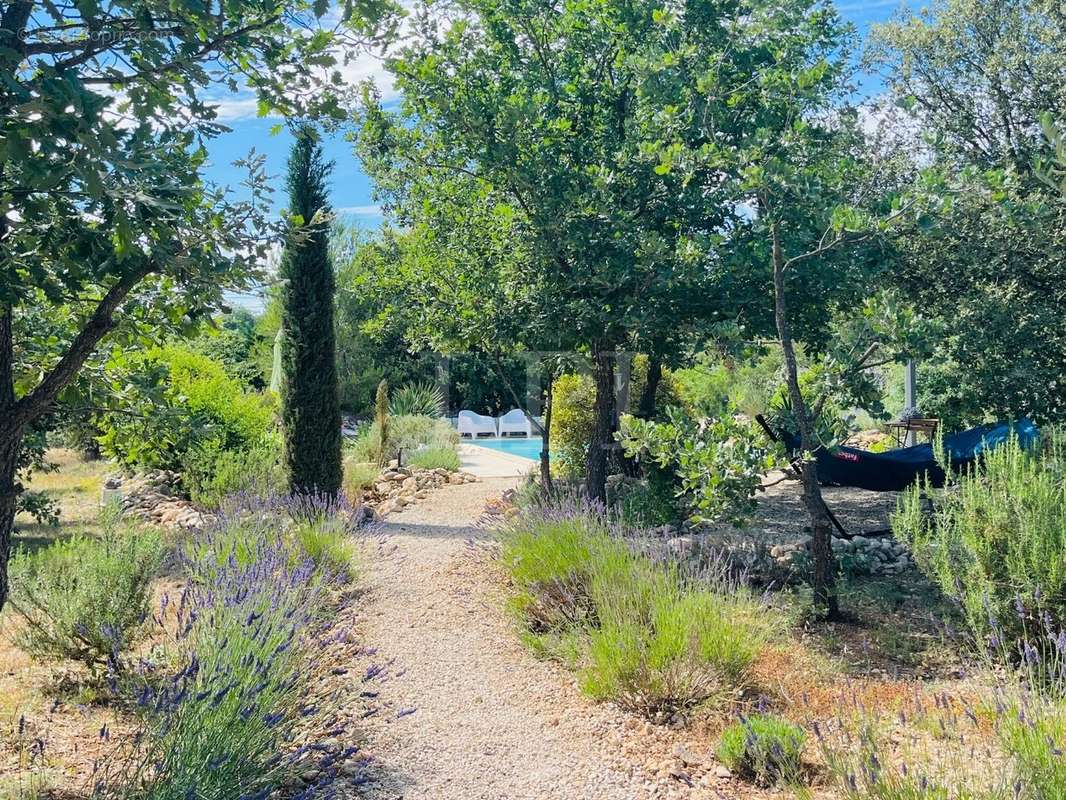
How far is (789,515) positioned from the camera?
8688 mm

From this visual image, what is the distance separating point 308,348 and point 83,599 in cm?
528

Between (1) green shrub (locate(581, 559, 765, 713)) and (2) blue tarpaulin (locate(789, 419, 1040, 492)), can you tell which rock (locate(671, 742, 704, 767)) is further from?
(2) blue tarpaulin (locate(789, 419, 1040, 492))

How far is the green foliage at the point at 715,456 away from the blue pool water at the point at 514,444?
12.3 m

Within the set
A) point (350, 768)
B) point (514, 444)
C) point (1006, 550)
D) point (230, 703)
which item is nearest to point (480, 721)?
point (350, 768)

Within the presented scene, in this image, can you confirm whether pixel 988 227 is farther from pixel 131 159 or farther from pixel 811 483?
pixel 131 159

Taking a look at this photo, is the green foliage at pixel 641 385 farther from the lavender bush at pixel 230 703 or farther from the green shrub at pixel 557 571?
the lavender bush at pixel 230 703

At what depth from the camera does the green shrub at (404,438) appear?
516 inches

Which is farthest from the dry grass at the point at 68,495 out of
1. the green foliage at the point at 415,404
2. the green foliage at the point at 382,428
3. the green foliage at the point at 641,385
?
the green foliage at the point at 641,385

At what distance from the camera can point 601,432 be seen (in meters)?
8.11

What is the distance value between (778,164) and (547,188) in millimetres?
2356

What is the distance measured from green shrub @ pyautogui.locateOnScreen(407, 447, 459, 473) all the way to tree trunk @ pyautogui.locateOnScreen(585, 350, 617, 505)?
480 centimetres

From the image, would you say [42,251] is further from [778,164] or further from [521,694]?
[778,164]

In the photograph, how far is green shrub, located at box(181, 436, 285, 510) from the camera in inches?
346

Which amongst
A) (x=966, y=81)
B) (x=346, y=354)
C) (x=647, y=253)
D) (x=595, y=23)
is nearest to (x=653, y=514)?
(x=647, y=253)
